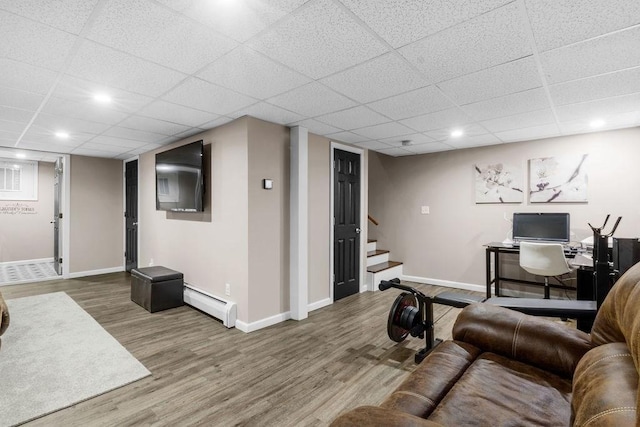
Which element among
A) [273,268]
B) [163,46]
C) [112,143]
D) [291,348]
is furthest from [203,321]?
[112,143]

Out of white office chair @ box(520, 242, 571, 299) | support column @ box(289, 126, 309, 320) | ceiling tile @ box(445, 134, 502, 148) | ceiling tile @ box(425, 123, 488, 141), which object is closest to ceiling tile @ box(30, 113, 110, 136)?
support column @ box(289, 126, 309, 320)

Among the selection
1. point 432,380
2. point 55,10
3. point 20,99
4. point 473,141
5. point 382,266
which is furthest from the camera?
point 382,266

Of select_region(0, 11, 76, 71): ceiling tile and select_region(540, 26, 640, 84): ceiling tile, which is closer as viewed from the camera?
select_region(0, 11, 76, 71): ceiling tile

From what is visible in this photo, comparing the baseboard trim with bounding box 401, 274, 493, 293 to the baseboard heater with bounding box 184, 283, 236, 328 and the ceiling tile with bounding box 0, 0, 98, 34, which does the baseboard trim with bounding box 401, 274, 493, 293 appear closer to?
the baseboard heater with bounding box 184, 283, 236, 328

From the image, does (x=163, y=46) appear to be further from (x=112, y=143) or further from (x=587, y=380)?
(x=112, y=143)

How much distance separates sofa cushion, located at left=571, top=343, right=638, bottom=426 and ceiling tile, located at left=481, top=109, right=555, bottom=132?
2.74 meters

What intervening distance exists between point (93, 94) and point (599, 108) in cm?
477

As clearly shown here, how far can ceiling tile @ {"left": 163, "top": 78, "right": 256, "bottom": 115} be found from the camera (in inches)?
99.7

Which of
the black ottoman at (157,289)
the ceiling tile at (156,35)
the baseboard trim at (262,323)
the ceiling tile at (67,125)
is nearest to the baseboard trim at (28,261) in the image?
the ceiling tile at (67,125)

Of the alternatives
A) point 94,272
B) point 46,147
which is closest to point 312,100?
point 46,147

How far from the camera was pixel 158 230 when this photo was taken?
198 inches

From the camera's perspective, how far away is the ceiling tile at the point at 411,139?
4.18 metres

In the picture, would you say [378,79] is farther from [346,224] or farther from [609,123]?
[609,123]

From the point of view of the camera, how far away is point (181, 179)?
410 centimetres
